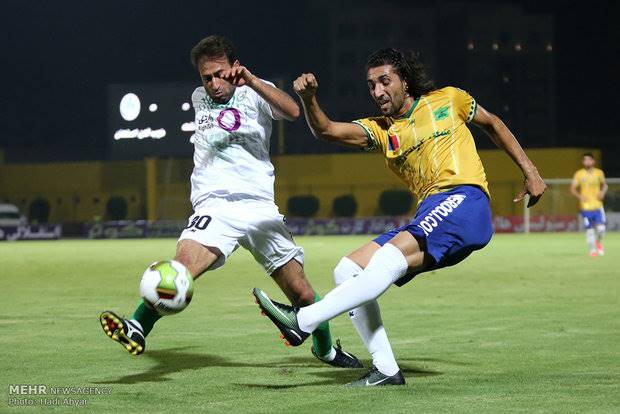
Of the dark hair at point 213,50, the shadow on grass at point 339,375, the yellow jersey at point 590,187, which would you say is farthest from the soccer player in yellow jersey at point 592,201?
the dark hair at point 213,50

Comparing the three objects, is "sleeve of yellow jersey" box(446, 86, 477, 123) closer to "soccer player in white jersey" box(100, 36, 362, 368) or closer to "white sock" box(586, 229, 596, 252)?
"soccer player in white jersey" box(100, 36, 362, 368)

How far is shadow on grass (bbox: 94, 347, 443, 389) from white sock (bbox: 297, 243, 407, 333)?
588 millimetres

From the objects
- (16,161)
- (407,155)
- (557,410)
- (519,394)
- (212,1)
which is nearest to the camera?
(557,410)

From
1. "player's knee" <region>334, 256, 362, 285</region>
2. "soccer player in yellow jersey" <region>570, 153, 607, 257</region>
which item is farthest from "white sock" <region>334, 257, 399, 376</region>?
"soccer player in yellow jersey" <region>570, 153, 607, 257</region>

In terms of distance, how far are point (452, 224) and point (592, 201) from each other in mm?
20393

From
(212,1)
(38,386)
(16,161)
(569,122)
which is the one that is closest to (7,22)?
(212,1)

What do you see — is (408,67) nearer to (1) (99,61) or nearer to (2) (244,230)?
(2) (244,230)

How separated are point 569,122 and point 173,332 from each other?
88.5 m

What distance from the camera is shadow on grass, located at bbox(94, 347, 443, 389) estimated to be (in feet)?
24.8

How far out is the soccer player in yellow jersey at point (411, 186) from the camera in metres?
6.93

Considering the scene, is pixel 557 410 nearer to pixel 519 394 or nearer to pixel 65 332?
pixel 519 394

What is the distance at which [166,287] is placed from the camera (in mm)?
7320

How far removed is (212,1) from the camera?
6806 centimetres

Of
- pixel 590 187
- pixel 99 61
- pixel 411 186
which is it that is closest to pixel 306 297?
pixel 411 186
